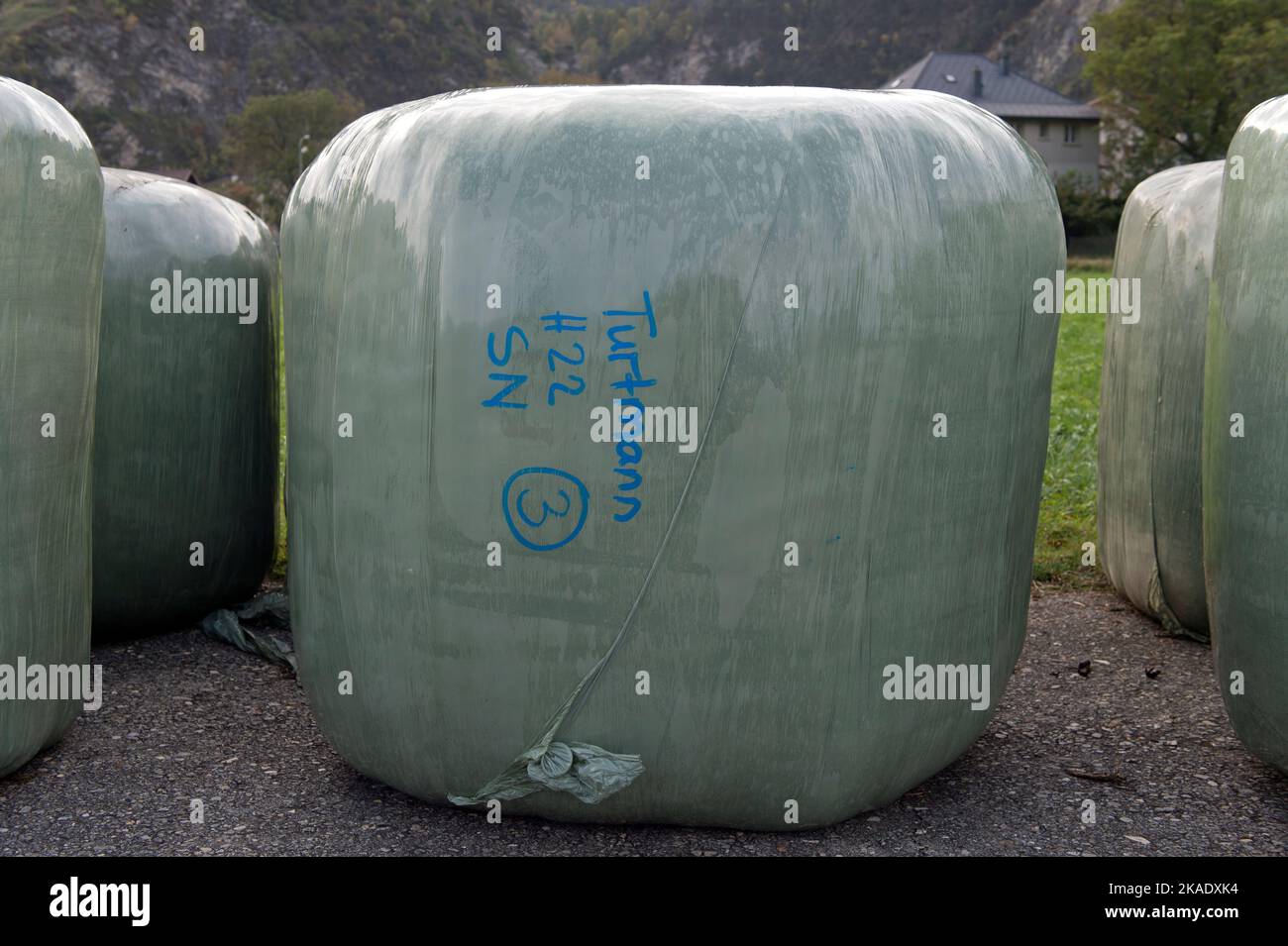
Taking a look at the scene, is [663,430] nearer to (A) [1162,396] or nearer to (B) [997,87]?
(A) [1162,396]

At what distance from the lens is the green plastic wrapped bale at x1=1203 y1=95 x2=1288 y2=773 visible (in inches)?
135

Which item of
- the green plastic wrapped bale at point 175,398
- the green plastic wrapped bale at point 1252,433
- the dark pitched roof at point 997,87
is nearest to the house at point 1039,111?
the dark pitched roof at point 997,87

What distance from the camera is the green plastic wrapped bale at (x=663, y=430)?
3.07 m

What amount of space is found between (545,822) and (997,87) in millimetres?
64198

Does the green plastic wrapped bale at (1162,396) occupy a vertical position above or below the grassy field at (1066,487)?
above

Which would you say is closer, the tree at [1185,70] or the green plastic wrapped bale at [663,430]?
the green plastic wrapped bale at [663,430]

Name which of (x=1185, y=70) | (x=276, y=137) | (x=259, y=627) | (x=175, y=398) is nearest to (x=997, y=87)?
(x=1185, y=70)

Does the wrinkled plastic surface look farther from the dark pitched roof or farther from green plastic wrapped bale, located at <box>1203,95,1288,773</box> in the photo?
the dark pitched roof

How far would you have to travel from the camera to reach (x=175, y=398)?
4.80 m

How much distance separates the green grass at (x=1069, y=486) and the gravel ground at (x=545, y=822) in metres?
1.40

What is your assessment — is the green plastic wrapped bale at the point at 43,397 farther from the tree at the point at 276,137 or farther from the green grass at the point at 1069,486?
the tree at the point at 276,137

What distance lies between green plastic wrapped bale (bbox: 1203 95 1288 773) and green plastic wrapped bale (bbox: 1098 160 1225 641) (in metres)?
1.13
